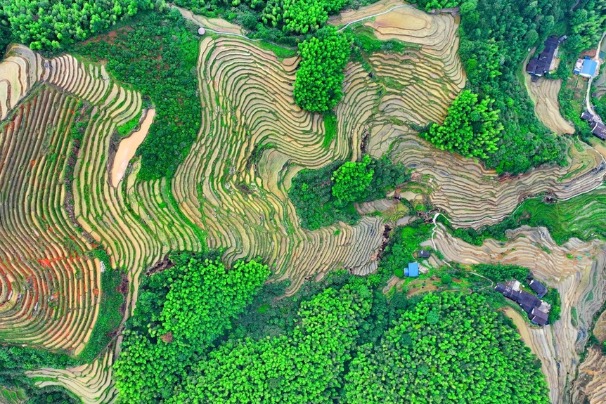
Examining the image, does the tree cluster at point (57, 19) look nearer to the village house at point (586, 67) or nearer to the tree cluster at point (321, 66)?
the tree cluster at point (321, 66)

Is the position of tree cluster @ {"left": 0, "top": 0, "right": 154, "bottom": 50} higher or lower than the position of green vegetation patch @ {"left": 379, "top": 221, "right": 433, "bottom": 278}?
higher

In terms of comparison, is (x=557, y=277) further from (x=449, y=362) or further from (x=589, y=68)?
(x=589, y=68)

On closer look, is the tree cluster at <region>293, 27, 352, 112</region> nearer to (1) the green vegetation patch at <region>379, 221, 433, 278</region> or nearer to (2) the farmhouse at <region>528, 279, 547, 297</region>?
(1) the green vegetation patch at <region>379, 221, 433, 278</region>

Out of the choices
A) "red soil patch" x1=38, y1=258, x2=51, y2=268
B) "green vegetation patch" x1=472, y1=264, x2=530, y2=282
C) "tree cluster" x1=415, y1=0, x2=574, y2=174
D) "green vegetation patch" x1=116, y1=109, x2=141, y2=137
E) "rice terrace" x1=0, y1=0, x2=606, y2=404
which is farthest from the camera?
"green vegetation patch" x1=472, y1=264, x2=530, y2=282

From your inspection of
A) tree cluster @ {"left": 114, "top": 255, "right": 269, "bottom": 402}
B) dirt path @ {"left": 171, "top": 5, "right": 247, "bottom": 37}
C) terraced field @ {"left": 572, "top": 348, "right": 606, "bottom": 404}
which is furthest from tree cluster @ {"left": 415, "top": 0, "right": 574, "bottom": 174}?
tree cluster @ {"left": 114, "top": 255, "right": 269, "bottom": 402}

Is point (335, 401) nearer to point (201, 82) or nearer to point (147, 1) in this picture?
point (201, 82)

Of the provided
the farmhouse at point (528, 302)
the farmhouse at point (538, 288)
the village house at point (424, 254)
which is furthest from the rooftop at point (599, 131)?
the village house at point (424, 254)
